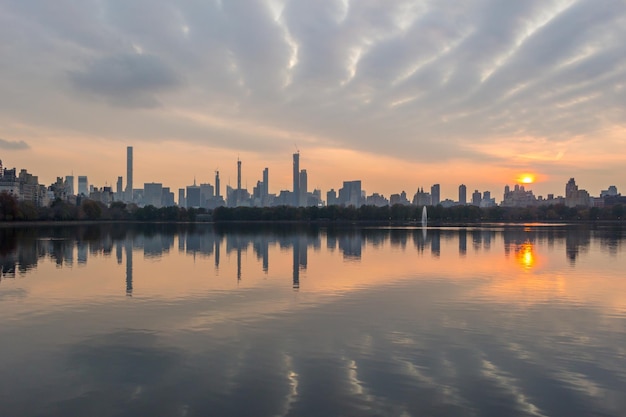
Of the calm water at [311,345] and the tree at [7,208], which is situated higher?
the tree at [7,208]

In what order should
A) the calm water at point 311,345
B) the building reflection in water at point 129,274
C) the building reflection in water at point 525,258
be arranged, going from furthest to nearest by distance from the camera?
the building reflection in water at point 525,258
the building reflection in water at point 129,274
the calm water at point 311,345

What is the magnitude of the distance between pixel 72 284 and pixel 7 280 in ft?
15.3

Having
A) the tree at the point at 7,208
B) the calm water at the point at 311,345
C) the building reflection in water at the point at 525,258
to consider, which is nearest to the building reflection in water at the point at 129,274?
the calm water at the point at 311,345

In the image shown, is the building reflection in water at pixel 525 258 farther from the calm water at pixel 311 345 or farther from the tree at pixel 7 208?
the tree at pixel 7 208

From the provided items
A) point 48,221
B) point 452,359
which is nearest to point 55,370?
point 452,359

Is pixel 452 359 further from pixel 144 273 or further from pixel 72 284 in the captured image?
pixel 144 273

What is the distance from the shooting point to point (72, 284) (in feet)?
103

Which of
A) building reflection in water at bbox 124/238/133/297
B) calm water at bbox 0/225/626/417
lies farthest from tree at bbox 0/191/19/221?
calm water at bbox 0/225/626/417

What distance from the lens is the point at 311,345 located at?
17.8 meters

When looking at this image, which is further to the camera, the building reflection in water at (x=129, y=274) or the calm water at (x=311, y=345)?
the building reflection in water at (x=129, y=274)

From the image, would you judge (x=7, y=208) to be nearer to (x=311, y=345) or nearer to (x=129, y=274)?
(x=129, y=274)

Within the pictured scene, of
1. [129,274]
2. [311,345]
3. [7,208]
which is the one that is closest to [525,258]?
[129,274]

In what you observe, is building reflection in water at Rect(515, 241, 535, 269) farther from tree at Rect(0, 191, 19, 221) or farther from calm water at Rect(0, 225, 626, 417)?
tree at Rect(0, 191, 19, 221)

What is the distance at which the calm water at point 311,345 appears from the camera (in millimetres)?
12773
